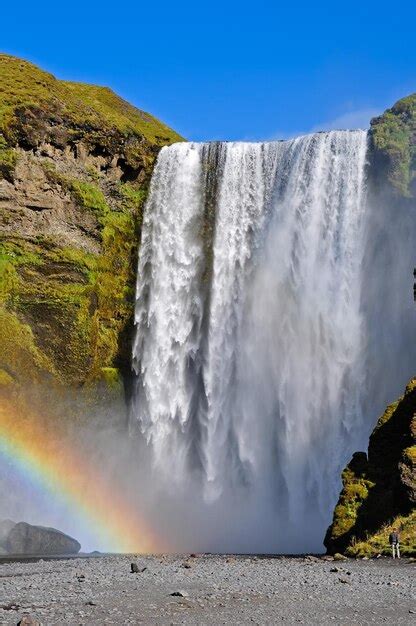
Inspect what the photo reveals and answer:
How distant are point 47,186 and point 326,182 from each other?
1671 cm

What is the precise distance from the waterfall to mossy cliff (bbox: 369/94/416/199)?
0.86 metres

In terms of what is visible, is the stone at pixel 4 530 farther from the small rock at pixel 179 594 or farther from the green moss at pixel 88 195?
the small rock at pixel 179 594

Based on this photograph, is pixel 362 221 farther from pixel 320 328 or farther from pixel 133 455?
pixel 133 455

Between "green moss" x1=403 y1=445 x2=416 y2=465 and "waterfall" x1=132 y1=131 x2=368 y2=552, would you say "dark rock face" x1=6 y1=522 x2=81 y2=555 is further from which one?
"green moss" x1=403 y1=445 x2=416 y2=465

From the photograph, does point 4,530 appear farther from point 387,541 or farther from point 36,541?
point 387,541

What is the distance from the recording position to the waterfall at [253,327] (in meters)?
36.3

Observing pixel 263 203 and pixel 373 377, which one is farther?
pixel 263 203

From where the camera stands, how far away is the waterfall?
119 ft

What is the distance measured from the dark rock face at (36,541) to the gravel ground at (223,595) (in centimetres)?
1398

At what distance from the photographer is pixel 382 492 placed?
68.4ft

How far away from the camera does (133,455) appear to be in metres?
40.2

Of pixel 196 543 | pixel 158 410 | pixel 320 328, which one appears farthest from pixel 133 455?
pixel 320 328

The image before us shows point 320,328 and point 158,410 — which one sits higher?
point 320,328

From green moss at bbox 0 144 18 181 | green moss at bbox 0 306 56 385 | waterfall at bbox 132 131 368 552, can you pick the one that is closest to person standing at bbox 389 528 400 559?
waterfall at bbox 132 131 368 552
